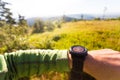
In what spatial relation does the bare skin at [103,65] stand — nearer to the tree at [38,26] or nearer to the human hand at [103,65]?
the human hand at [103,65]

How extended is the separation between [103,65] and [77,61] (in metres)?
0.11

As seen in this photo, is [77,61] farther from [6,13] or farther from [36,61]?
[6,13]

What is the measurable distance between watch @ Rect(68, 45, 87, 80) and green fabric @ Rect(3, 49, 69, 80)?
0.37ft

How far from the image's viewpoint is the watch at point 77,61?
104 centimetres

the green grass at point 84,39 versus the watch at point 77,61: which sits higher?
the watch at point 77,61

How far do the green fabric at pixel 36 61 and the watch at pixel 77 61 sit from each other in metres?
0.11

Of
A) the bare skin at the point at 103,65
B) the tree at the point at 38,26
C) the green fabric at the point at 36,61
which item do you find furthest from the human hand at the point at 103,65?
the tree at the point at 38,26

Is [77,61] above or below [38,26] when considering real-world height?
above

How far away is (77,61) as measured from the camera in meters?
1.10

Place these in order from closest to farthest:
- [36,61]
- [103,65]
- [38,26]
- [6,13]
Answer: [103,65] < [36,61] < [6,13] < [38,26]

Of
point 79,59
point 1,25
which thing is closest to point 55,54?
point 79,59

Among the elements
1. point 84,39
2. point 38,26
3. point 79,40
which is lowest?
point 38,26

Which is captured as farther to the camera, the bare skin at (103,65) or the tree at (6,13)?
the tree at (6,13)

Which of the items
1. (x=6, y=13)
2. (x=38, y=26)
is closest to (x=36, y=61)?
(x=6, y=13)
